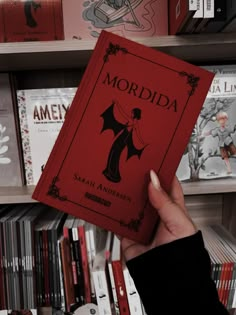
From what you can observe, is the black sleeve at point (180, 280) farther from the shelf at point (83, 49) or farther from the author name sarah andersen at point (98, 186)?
the shelf at point (83, 49)

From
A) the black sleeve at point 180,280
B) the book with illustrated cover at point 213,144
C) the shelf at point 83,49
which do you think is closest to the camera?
the black sleeve at point 180,280

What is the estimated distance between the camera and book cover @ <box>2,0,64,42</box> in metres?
0.86

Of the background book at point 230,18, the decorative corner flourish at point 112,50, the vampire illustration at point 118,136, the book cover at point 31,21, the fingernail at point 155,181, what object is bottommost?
the fingernail at point 155,181

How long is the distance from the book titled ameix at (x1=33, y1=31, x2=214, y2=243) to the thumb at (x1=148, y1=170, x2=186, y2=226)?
0.02 m

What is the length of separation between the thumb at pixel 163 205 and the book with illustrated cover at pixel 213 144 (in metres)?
0.29

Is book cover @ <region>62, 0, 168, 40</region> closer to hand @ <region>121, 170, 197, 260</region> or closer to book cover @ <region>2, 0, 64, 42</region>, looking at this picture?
book cover @ <region>2, 0, 64, 42</region>

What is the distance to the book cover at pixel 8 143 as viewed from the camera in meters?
0.96

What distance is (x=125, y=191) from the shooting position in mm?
688

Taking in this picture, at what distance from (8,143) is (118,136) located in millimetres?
438

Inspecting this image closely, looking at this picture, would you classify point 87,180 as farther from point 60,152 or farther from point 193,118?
point 193,118

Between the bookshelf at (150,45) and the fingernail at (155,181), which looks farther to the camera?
the bookshelf at (150,45)

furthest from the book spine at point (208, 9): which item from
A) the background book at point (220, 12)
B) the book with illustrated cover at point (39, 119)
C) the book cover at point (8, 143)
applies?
the book cover at point (8, 143)

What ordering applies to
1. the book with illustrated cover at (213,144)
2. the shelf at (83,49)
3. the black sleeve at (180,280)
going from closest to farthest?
the black sleeve at (180,280)
the shelf at (83,49)
the book with illustrated cover at (213,144)

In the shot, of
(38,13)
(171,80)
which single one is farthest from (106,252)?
(38,13)
